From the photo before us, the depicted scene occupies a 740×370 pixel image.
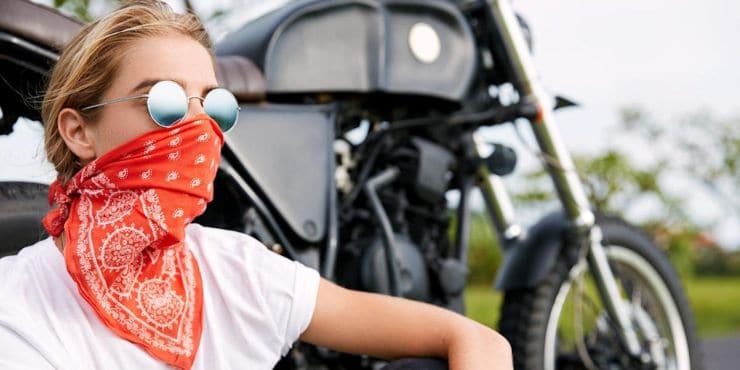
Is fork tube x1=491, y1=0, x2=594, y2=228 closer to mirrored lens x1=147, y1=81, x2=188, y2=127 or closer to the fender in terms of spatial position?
the fender

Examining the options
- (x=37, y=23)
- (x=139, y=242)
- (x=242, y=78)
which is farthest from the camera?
(x=242, y=78)

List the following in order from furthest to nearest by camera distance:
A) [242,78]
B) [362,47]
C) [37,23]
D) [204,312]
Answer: [362,47], [242,78], [37,23], [204,312]

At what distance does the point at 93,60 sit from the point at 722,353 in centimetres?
571

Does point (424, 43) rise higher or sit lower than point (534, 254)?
higher

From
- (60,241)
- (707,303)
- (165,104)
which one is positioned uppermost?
(165,104)

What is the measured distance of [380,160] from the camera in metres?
2.56

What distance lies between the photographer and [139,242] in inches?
56.2

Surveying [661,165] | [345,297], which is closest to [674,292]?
[345,297]

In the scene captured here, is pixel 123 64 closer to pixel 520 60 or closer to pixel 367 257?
pixel 367 257

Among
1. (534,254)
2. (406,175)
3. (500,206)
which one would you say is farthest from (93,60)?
(500,206)

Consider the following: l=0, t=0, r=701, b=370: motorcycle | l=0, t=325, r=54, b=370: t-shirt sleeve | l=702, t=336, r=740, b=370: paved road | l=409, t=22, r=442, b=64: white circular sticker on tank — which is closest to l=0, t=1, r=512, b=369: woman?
l=0, t=325, r=54, b=370: t-shirt sleeve

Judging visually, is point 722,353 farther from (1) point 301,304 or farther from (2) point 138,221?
(2) point 138,221

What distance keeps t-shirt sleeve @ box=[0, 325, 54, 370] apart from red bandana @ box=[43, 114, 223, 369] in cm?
12

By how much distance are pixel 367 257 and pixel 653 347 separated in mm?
1034
